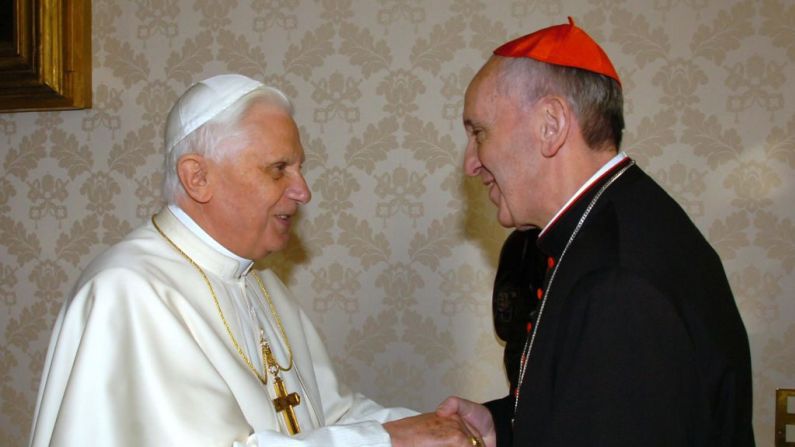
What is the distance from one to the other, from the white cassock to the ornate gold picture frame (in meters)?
1.48

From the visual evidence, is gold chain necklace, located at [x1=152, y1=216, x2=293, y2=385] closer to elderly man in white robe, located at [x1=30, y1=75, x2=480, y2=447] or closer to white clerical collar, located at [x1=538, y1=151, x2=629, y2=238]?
elderly man in white robe, located at [x1=30, y1=75, x2=480, y2=447]

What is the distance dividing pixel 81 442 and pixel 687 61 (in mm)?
2511

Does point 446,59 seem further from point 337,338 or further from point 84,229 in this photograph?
point 84,229

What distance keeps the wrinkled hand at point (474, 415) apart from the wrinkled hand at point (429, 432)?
0.05 meters

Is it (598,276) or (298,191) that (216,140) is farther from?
(598,276)

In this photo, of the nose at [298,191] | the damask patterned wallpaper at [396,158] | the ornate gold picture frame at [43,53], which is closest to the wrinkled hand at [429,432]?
the nose at [298,191]

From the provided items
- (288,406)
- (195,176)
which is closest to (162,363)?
(288,406)

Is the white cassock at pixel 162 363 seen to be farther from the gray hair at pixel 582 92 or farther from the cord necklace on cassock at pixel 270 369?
the gray hair at pixel 582 92

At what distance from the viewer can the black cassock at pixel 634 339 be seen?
1.35m

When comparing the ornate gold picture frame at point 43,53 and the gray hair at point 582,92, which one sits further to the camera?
the ornate gold picture frame at point 43,53

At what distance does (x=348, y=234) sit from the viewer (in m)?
3.29

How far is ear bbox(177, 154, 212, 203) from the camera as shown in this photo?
2104mm

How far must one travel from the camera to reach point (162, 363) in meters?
1.89

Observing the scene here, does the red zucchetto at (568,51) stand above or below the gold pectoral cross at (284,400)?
above
